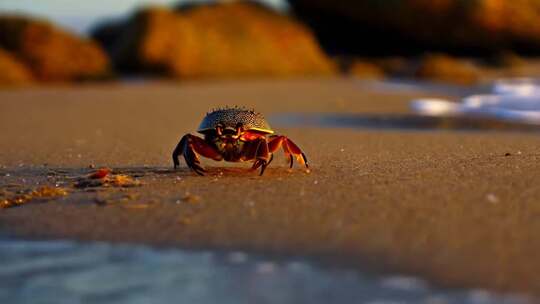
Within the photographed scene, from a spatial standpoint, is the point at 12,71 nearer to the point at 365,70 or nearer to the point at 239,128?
the point at 365,70

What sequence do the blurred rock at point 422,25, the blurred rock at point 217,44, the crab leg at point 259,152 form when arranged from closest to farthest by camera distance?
the crab leg at point 259,152 < the blurred rock at point 217,44 < the blurred rock at point 422,25

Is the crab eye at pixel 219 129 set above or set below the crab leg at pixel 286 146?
above

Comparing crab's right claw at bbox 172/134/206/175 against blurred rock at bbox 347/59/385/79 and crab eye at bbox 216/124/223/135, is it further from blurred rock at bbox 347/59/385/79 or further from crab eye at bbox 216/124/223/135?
blurred rock at bbox 347/59/385/79

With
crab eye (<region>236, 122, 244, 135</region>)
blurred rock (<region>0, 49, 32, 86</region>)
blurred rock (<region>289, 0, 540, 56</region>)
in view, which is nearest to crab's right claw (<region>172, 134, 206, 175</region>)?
crab eye (<region>236, 122, 244, 135</region>)

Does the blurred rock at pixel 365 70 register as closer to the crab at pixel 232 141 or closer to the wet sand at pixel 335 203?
the wet sand at pixel 335 203

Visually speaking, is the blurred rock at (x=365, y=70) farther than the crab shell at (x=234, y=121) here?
Yes

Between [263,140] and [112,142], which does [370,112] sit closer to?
[112,142]

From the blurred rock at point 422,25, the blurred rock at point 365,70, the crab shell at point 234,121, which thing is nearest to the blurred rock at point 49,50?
the blurred rock at point 365,70
